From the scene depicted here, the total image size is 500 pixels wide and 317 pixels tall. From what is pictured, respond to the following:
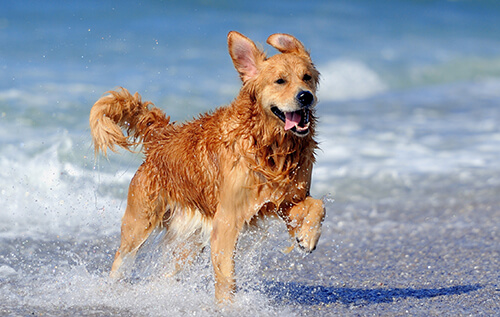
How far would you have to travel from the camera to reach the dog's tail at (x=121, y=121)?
503 cm

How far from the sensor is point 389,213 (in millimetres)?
7410

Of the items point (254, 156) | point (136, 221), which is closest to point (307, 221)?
point (254, 156)

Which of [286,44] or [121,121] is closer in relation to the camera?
[286,44]

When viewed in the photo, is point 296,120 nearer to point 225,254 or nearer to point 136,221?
point 225,254

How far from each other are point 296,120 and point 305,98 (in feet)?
0.57

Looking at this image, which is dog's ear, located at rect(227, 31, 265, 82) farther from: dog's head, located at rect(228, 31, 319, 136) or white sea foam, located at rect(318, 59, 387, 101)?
white sea foam, located at rect(318, 59, 387, 101)

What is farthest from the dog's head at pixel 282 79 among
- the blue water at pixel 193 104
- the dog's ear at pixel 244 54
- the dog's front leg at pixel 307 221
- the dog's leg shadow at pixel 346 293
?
the dog's leg shadow at pixel 346 293

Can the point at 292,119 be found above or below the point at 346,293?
above

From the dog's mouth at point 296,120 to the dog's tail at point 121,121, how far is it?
51.5 inches

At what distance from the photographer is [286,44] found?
4508 millimetres

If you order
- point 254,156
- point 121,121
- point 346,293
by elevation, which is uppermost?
point 121,121

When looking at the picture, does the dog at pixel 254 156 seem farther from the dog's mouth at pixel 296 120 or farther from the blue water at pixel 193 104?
the blue water at pixel 193 104

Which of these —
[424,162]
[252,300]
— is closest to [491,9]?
[424,162]

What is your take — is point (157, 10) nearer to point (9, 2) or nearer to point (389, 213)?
point (9, 2)
